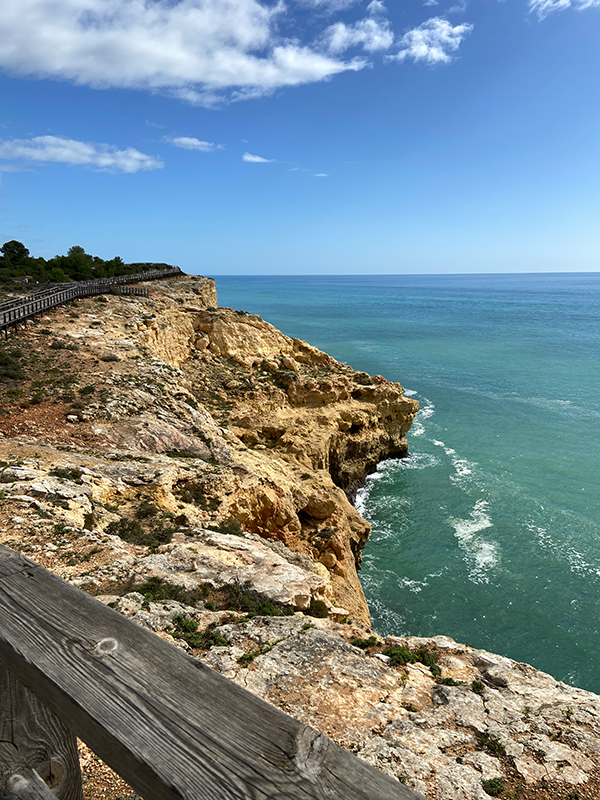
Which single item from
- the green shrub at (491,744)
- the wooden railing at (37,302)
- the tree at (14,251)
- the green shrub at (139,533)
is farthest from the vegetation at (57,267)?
the green shrub at (491,744)

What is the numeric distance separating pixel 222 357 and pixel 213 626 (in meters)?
25.0

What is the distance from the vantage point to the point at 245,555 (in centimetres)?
1099

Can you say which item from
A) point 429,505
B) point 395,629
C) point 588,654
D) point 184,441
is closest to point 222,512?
point 184,441

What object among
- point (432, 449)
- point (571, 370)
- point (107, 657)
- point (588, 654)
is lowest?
point (588, 654)

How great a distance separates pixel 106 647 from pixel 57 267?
57010mm

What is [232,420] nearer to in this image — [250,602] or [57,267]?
[250,602]

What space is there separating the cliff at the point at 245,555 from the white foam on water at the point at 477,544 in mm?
5622

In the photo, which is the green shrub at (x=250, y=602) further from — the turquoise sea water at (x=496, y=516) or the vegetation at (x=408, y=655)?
the turquoise sea water at (x=496, y=516)

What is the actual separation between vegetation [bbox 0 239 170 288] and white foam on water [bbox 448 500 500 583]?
131 ft

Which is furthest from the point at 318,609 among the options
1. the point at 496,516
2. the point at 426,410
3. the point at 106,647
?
the point at 426,410

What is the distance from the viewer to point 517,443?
3578 cm

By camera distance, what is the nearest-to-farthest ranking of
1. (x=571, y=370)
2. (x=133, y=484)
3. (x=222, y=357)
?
1. (x=133, y=484)
2. (x=222, y=357)
3. (x=571, y=370)

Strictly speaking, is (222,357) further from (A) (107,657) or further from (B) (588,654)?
(A) (107,657)

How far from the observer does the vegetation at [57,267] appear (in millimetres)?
44466
